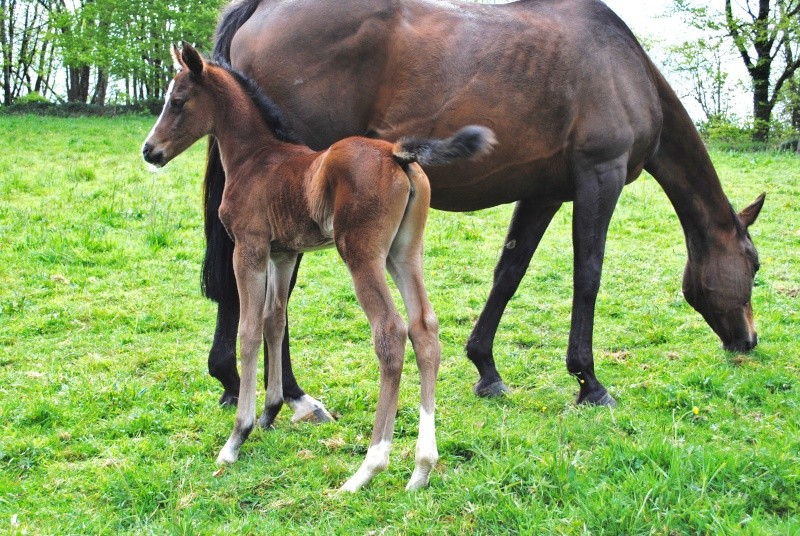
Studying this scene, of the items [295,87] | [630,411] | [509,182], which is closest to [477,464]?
[630,411]

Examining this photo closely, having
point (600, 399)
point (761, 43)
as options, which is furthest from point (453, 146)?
point (761, 43)

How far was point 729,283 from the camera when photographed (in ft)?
19.1

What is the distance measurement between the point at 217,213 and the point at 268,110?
2.43 feet

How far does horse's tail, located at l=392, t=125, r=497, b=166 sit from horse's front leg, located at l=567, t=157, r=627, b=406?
1712 millimetres

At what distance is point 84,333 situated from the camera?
6.30 meters

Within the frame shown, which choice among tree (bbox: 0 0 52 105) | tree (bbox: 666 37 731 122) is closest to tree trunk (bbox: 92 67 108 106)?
Answer: tree (bbox: 0 0 52 105)

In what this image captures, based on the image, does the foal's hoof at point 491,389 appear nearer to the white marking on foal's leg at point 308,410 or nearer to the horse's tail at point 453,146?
the white marking on foal's leg at point 308,410

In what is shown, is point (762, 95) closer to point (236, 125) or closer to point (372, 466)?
point (236, 125)

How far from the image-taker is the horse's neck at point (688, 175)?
5535 mm

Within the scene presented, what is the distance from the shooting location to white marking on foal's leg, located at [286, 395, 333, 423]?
4566 mm

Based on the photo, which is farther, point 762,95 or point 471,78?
point 762,95

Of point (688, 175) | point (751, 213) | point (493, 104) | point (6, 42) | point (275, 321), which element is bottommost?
point (275, 321)

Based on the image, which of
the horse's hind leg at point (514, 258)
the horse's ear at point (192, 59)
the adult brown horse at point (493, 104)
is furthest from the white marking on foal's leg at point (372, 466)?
the horse's ear at point (192, 59)

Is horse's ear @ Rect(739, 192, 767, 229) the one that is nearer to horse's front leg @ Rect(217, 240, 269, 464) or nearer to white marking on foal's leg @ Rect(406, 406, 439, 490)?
white marking on foal's leg @ Rect(406, 406, 439, 490)
